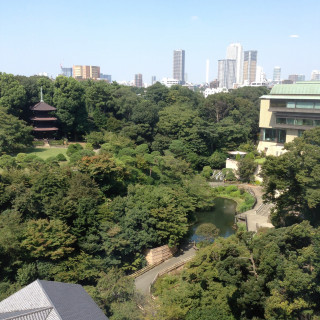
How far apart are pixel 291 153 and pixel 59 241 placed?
11582 mm

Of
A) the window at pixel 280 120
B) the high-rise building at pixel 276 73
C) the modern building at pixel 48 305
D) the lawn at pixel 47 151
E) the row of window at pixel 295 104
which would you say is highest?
the high-rise building at pixel 276 73

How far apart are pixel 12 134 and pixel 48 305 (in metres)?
19.4

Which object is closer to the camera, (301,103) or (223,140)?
(301,103)

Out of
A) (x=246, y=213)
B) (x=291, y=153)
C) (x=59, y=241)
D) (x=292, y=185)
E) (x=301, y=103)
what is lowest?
(x=246, y=213)

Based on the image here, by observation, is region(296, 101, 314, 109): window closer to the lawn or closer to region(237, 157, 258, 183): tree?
region(237, 157, 258, 183): tree

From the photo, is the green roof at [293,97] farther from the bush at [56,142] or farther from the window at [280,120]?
the bush at [56,142]

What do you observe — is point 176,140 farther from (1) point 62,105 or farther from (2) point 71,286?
(2) point 71,286

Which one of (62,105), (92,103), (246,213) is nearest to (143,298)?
(246,213)

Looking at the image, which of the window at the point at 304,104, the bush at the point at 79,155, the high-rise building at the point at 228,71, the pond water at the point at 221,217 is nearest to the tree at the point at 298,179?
the pond water at the point at 221,217

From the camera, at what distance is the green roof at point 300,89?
29688mm

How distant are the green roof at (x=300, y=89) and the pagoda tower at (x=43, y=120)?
20.1m

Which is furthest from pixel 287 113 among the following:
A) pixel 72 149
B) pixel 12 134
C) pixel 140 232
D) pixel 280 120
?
pixel 12 134

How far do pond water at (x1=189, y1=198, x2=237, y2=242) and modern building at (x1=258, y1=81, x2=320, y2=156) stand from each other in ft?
27.0

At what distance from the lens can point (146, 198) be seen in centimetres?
1855
